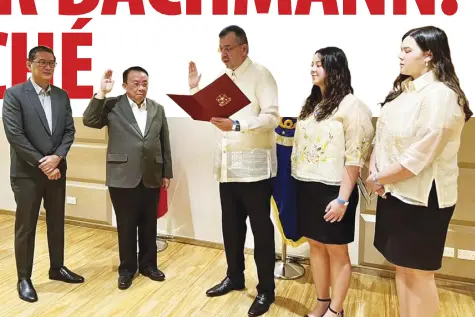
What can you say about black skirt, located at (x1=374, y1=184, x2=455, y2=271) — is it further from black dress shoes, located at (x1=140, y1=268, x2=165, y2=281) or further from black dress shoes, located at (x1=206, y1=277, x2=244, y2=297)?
black dress shoes, located at (x1=140, y1=268, x2=165, y2=281)

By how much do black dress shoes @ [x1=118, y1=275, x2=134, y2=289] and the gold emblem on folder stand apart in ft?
4.44

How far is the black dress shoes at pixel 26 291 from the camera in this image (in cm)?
248

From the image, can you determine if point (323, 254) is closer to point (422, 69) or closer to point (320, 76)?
point (320, 76)

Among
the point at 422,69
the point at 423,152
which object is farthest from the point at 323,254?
the point at 422,69

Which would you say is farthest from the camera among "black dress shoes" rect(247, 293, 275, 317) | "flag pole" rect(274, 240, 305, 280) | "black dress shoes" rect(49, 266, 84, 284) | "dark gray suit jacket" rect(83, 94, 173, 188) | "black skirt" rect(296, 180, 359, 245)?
"flag pole" rect(274, 240, 305, 280)

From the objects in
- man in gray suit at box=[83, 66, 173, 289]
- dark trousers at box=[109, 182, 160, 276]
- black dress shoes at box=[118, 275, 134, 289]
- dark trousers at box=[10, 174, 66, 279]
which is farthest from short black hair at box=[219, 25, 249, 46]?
black dress shoes at box=[118, 275, 134, 289]

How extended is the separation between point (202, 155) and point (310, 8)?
1337mm

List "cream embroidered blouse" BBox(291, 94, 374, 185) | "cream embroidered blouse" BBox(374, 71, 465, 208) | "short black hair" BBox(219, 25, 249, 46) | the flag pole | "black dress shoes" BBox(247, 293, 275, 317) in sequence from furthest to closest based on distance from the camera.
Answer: the flag pole, "black dress shoes" BBox(247, 293, 275, 317), "short black hair" BBox(219, 25, 249, 46), "cream embroidered blouse" BBox(291, 94, 374, 185), "cream embroidered blouse" BBox(374, 71, 465, 208)

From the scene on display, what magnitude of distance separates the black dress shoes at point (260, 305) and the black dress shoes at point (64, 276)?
3.75ft

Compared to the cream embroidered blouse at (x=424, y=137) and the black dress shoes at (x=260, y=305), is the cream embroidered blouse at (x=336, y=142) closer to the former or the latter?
the cream embroidered blouse at (x=424, y=137)

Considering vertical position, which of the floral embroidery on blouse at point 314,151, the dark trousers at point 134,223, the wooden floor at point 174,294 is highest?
the floral embroidery on blouse at point 314,151

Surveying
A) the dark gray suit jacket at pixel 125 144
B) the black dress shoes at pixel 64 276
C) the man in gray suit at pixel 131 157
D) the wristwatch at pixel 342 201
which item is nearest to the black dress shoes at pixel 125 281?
the man in gray suit at pixel 131 157

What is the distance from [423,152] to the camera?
1.57 meters

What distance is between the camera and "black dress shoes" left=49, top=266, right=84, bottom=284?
275 cm
